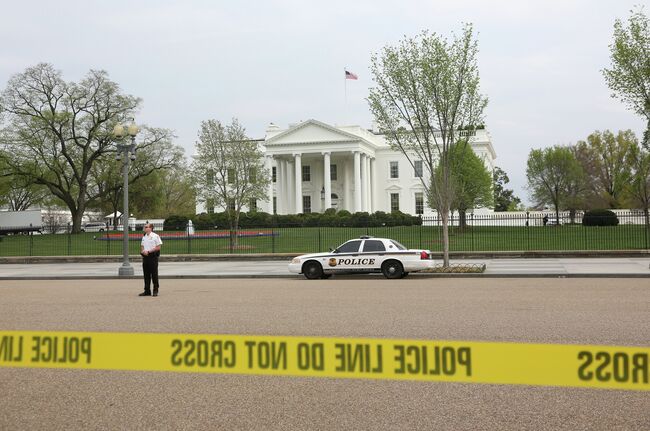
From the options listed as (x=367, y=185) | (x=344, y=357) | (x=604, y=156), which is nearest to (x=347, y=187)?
(x=367, y=185)

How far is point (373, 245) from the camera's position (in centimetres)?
2078

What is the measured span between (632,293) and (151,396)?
11.7 m

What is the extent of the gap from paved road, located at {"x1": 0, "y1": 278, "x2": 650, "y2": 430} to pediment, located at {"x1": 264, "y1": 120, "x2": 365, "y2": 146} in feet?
211

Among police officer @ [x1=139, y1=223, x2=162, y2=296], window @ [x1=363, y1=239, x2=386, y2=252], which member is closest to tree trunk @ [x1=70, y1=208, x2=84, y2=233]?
window @ [x1=363, y1=239, x2=386, y2=252]

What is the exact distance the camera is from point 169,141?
6625 centimetres

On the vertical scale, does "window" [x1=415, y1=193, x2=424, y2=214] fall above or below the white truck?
above

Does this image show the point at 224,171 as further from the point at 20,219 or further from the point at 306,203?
the point at 306,203

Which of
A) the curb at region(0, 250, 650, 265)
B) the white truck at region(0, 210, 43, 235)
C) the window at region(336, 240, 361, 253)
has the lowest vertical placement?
the curb at region(0, 250, 650, 265)

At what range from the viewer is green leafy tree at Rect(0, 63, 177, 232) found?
6069 cm

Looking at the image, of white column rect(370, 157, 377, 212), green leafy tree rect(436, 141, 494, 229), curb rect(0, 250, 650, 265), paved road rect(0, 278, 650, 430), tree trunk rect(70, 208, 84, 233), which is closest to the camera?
paved road rect(0, 278, 650, 430)

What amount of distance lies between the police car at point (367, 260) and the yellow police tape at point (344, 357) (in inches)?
536

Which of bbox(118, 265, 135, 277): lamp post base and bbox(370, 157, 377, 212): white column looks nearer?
bbox(118, 265, 135, 277): lamp post base

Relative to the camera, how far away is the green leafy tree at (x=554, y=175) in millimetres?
69750

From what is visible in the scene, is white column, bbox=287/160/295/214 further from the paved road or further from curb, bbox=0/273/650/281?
the paved road
